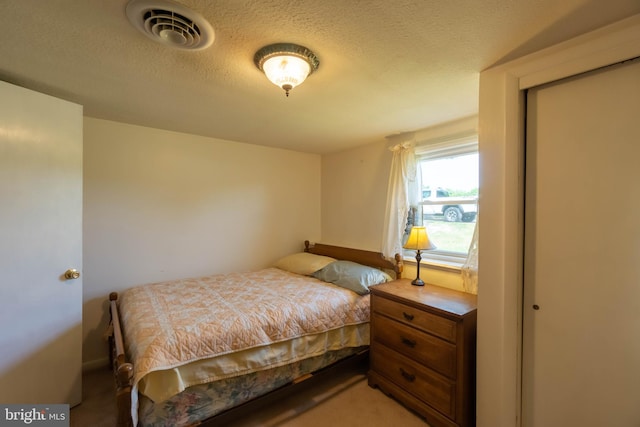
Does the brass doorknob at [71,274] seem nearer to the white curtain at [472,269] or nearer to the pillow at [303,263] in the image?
the pillow at [303,263]

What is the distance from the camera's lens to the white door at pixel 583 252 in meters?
1.23

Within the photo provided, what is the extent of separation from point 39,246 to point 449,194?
326cm

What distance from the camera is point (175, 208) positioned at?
288 cm

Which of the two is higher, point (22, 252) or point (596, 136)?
point (596, 136)

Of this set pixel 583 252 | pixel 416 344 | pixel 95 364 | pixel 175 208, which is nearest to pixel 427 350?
pixel 416 344

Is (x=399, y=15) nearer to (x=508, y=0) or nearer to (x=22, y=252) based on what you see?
(x=508, y=0)

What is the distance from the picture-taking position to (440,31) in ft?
4.10

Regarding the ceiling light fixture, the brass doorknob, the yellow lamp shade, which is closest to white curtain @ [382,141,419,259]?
the yellow lamp shade

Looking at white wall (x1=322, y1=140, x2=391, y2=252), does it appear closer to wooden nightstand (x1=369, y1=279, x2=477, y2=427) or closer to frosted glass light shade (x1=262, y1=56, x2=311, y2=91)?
wooden nightstand (x1=369, y1=279, x2=477, y2=427)

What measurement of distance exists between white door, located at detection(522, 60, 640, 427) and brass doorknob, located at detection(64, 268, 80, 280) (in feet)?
9.88

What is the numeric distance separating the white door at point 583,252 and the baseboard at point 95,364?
Answer: 3377 millimetres

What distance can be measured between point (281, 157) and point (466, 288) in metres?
2.65

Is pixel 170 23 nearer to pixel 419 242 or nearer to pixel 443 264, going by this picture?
pixel 419 242

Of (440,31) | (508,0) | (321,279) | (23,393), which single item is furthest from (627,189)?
(23,393)
